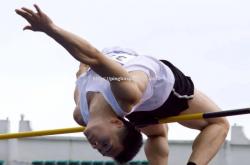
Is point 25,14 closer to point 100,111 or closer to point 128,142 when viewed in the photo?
point 100,111

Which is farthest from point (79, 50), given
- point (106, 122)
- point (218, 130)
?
point (218, 130)

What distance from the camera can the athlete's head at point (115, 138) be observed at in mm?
4747

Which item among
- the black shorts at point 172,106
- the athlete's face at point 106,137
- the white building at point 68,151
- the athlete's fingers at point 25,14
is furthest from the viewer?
the white building at point 68,151

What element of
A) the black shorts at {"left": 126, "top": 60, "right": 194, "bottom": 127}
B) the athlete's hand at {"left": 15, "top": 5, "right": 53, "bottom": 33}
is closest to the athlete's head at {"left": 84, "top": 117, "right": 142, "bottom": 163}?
the black shorts at {"left": 126, "top": 60, "right": 194, "bottom": 127}

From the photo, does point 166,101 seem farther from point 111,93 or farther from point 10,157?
point 10,157

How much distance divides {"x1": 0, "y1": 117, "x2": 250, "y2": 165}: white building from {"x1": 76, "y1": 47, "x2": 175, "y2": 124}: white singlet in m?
7.85

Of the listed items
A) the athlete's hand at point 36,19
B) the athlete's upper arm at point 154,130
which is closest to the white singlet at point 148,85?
the athlete's upper arm at point 154,130

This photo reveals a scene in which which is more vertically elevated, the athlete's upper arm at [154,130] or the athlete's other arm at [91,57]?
the athlete's other arm at [91,57]

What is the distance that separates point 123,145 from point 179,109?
51 centimetres

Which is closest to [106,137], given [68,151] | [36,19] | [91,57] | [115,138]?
[115,138]

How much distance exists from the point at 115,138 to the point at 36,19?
33.9 inches

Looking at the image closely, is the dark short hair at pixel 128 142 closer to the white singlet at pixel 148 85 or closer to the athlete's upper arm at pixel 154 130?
the white singlet at pixel 148 85

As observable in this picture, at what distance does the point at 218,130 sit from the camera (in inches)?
206

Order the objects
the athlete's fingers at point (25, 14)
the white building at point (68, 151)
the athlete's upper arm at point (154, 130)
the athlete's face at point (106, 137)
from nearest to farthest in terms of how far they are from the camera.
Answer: the athlete's fingers at point (25, 14), the athlete's face at point (106, 137), the athlete's upper arm at point (154, 130), the white building at point (68, 151)
